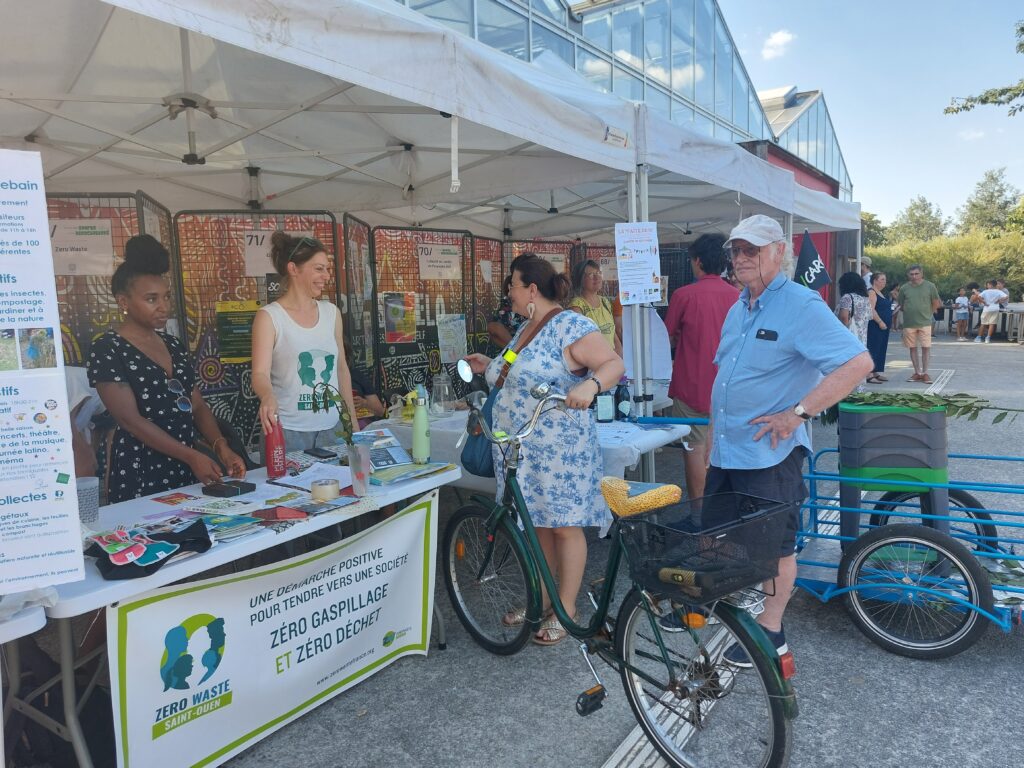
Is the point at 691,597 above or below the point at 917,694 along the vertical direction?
above

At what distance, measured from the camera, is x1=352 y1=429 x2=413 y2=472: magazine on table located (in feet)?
9.11

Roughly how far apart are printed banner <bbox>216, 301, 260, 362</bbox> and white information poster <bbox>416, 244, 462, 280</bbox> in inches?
64.0

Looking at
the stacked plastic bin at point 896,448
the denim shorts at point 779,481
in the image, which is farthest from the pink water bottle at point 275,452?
the stacked plastic bin at point 896,448

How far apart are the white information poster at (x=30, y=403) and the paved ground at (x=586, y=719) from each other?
1.14 meters

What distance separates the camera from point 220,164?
190 inches

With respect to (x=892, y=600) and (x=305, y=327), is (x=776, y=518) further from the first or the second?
(x=305, y=327)

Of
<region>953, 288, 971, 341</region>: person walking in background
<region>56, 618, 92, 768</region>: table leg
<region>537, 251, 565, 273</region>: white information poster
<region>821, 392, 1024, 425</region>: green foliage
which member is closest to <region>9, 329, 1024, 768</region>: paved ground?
<region>56, 618, 92, 768</region>: table leg

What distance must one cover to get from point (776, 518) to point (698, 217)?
6008 mm

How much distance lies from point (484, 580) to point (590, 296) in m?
3.00

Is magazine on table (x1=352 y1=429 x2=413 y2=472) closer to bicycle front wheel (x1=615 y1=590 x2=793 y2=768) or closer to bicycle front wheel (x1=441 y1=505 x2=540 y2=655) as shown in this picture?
bicycle front wheel (x1=441 y1=505 x2=540 y2=655)

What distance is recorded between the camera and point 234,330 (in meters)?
5.05

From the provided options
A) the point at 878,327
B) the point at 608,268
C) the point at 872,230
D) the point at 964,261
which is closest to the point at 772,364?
the point at 608,268

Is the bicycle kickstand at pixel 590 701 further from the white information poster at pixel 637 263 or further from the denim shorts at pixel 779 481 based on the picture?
the white information poster at pixel 637 263

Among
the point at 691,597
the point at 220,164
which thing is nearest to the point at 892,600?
the point at 691,597
